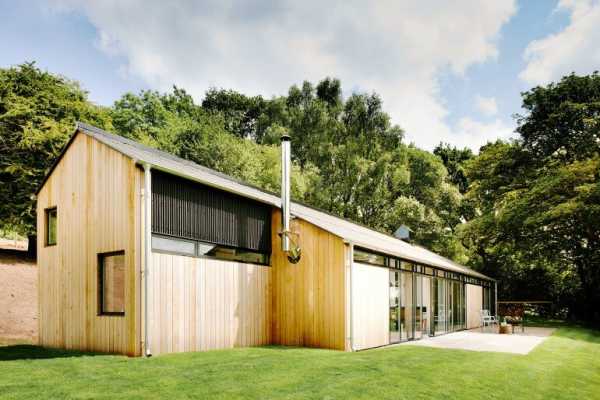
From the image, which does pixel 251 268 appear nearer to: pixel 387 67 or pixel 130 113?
pixel 387 67

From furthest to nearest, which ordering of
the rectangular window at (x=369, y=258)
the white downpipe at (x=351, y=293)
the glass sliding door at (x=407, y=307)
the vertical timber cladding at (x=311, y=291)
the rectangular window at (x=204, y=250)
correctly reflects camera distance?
the glass sliding door at (x=407, y=307)
the rectangular window at (x=369, y=258)
the vertical timber cladding at (x=311, y=291)
the white downpipe at (x=351, y=293)
the rectangular window at (x=204, y=250)

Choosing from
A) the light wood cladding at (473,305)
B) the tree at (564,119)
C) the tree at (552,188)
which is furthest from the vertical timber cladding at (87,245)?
the tree at (564,119)

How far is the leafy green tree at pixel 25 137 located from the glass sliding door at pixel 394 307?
1618 cm

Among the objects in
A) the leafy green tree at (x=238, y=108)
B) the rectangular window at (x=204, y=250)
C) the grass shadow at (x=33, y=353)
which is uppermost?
the leafy green tree at (x=238, y=108)

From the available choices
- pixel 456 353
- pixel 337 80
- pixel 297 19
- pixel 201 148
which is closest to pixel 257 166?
pixel 201 148

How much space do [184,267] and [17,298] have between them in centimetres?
1233

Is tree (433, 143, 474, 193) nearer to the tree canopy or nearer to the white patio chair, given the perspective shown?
the tree canopy

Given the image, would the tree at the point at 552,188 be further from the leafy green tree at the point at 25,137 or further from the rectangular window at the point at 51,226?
the leafy green tree at the point at 25,137

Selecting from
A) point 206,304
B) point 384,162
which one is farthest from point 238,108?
point 206,304

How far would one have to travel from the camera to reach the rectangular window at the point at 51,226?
1169 cm

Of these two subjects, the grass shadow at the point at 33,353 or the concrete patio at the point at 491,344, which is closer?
the grass shadow at the point at 33,353

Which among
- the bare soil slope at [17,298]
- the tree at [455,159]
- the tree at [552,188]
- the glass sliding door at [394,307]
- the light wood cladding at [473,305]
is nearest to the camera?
the glass sliding door at [394,307]

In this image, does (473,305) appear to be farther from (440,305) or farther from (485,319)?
(440,305)

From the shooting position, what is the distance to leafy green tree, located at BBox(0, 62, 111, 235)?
69.2 ft
